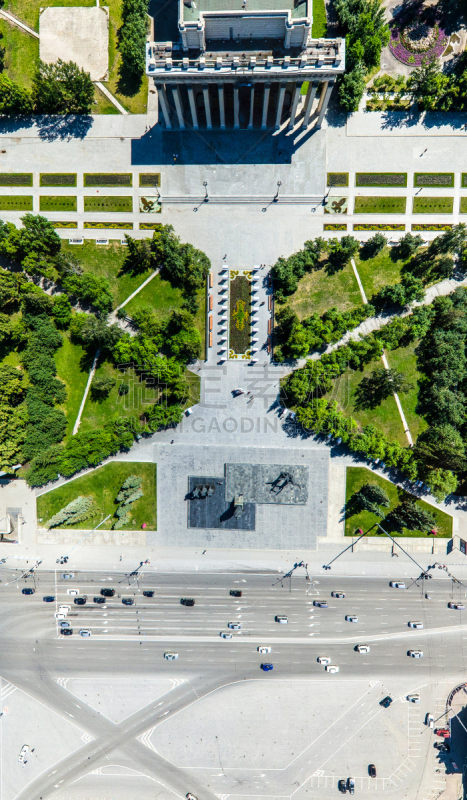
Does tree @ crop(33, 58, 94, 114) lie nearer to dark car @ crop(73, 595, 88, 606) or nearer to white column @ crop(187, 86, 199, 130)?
white column @ crop(187, 86, 199, 130)

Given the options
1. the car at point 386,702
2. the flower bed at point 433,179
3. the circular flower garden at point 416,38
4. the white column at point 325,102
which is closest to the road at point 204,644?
the car at point 386,702

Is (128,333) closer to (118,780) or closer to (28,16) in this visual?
(28,16)

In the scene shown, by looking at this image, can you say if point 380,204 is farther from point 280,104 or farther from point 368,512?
point 368,512

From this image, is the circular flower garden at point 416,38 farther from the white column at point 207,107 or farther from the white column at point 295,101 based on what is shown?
the white column at point 207,107

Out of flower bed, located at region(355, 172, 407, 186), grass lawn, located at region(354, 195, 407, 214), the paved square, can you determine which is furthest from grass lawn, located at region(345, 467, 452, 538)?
the paved square

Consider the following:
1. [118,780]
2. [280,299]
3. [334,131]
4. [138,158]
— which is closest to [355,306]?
[280,299]
